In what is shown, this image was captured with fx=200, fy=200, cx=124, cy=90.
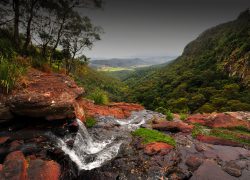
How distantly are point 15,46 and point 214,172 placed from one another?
861 inches

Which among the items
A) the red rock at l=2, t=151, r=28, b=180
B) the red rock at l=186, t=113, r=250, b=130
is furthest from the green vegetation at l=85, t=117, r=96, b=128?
the red rock at l=186, t=113, r=250, b=130

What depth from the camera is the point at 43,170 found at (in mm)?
9148

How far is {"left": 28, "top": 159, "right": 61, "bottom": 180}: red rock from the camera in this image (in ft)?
28.8

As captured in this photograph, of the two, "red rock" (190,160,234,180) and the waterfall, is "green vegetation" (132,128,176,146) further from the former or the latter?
"red rock" (190,160,234,180)

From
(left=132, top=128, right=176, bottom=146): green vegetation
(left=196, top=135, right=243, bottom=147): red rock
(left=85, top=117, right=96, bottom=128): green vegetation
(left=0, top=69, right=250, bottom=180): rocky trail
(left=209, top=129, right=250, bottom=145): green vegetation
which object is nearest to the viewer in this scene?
(left=0, top=69, right=250, bottom=180): rocky trail

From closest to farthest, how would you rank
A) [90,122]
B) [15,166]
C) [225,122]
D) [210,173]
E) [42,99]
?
[15,166]
[210,173]
[42,99]
[90,122]
[225,122]

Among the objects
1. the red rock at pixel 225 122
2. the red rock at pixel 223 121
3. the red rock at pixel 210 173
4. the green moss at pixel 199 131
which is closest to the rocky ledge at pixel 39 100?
the red rock at pixel 210 173

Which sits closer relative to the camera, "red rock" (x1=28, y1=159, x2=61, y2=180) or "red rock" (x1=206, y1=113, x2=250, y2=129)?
"red rock" (x1=28, y1=159, x2=61, y2=180)

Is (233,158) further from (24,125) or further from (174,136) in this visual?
(24,125)

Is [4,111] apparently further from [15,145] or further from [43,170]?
[43,170]

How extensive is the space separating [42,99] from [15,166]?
4.37 meters

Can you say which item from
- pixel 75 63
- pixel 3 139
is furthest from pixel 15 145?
pixel 75 63

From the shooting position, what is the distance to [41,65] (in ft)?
62.6

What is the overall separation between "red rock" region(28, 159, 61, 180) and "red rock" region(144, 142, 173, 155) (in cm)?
545
